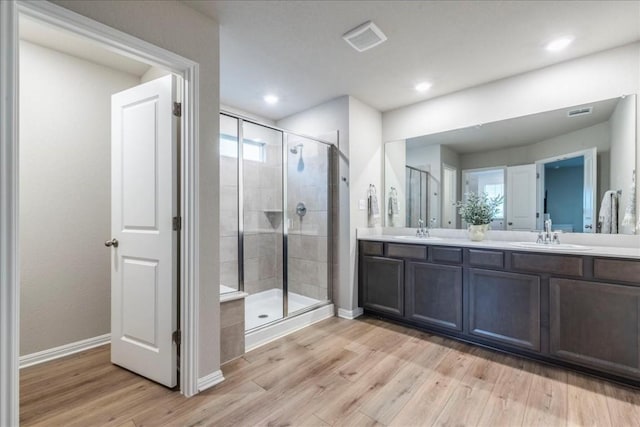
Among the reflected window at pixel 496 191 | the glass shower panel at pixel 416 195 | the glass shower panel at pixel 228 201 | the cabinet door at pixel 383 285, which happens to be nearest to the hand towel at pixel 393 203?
the glass shower panel at pixel 416 195

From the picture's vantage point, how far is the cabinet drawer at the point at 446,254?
2621 mm

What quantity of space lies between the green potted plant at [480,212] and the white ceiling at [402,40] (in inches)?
45.4

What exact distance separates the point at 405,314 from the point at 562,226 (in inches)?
62.9

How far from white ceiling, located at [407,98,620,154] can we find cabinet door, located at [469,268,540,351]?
1.31 meters

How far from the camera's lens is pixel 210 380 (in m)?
1.94

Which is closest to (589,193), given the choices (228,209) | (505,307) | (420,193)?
(505,307)

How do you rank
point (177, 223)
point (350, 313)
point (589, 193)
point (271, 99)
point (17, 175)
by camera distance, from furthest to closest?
point (271, 99)
point (350, 313)
point (589, 193)
point (177, 223)
point (17, 175)

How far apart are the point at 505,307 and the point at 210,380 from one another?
2.29 meters

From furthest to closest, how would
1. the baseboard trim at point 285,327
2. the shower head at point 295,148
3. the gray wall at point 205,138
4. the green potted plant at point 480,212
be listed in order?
the shower head at point 295,148
the green potted plant at point 480,212
the baseboard trim at point 285,327
the gray wall at point 205,138

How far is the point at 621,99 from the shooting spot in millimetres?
2293

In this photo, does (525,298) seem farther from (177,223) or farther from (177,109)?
(177,109)

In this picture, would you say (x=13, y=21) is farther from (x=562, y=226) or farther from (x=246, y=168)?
(x=562, y=226)

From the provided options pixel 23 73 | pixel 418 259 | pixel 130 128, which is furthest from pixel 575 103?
pixel 23 73

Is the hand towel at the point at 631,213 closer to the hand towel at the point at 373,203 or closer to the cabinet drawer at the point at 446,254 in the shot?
the cabinet drawer at the point at 446,254
